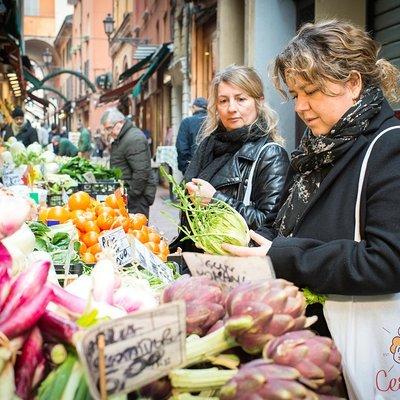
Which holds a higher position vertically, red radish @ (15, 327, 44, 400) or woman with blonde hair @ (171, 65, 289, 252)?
woman with blonde hair @ (171, 65, 289, 252)

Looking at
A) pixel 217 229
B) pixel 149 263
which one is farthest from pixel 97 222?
pixel 217 229

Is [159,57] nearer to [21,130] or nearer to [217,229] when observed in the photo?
[21,130]

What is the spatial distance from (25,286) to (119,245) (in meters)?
1.35

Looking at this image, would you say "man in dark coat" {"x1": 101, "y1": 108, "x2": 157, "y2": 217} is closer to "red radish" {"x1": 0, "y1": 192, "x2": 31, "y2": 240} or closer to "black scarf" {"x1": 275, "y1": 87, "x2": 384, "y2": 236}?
"black scarf" {"x1": 275, "y1": 87, "x2": 384, "y2": 236}

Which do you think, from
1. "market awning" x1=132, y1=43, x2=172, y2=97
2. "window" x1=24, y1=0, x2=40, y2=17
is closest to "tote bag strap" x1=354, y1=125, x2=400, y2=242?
"market awning" x1=132, y1=43, x2=172, y2=97

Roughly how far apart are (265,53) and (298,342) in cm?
813

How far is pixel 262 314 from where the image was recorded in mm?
1341

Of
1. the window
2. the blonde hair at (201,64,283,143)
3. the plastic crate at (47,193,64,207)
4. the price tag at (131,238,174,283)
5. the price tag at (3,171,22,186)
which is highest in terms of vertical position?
the window

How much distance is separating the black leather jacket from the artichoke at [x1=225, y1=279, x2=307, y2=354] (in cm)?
157

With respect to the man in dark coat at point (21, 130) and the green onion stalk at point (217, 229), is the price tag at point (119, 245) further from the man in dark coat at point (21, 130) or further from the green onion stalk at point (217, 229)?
the man in dark coat at point (21, 130)

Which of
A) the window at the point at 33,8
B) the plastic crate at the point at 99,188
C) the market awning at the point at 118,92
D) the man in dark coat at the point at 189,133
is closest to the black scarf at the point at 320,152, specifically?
the plastic crate at the point at 99,188

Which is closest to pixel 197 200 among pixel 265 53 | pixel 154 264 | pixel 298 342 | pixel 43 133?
pixel 154 264

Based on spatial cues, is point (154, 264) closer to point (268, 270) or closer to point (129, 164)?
point (268, 270)

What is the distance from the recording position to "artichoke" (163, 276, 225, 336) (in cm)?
142
